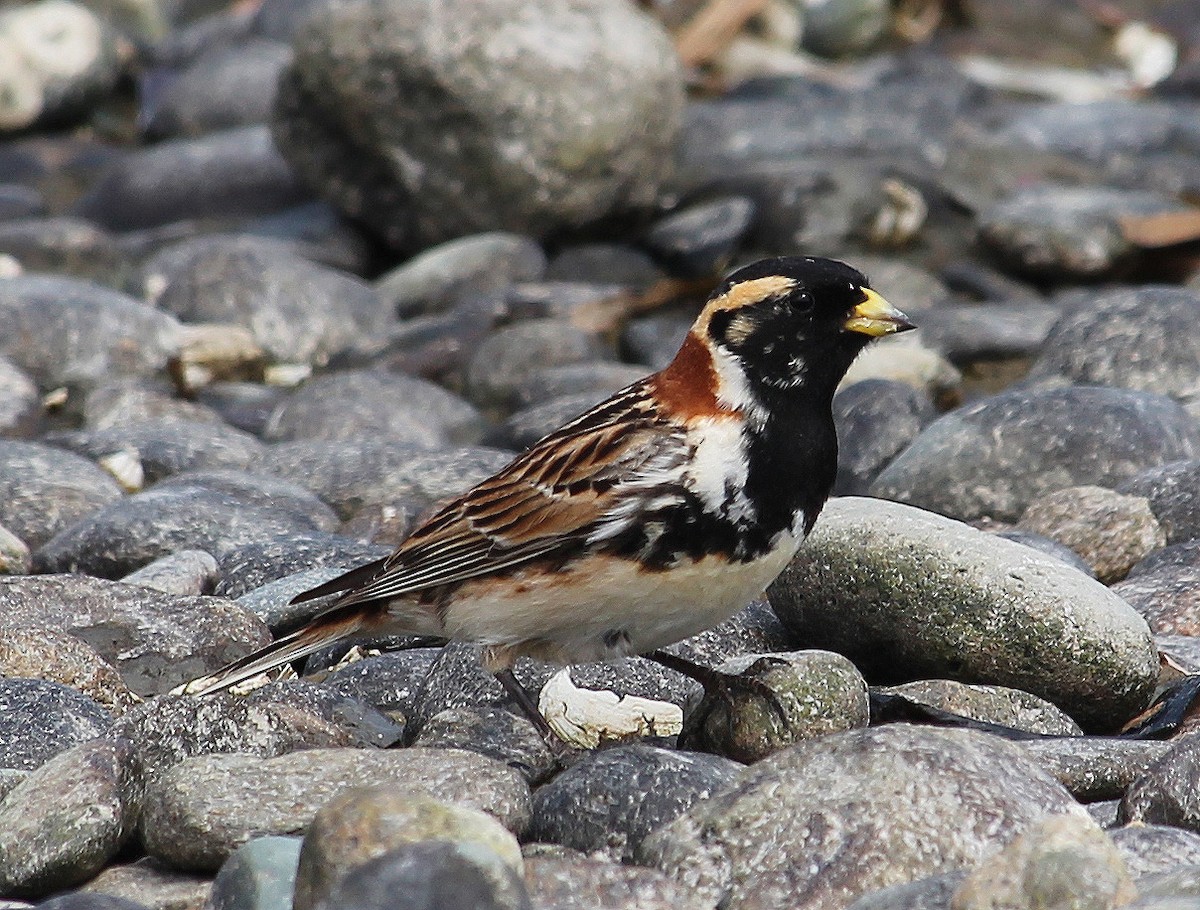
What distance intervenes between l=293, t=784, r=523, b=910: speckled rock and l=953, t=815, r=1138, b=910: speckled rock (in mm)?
863

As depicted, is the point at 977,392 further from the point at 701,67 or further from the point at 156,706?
the point at 701,67

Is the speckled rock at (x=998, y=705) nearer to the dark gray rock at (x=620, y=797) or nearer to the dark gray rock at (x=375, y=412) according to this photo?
the dark gray rock at (x=620, y=797)

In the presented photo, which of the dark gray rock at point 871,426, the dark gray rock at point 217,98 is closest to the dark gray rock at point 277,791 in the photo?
the dark gray rock at point 871,426

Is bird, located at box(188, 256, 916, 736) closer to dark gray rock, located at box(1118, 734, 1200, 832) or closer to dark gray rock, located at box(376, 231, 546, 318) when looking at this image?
dark gray rock, located at box(1118, 734, 1200, 832)

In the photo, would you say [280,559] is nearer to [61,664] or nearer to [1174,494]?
[61,664]

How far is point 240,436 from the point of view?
8.52 meters

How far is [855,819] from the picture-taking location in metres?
3.96

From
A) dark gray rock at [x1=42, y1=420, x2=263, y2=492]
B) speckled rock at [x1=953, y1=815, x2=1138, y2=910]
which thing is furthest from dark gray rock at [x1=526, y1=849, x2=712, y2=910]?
dark gray rock at [x1=42, y1=420, x2=263, y2=492]

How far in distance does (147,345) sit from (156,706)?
5.44 metres

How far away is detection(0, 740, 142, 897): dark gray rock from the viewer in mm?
4258

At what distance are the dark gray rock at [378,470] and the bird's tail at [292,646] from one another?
2.10 m

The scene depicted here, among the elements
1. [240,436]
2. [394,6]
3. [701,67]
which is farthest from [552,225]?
[701,67]

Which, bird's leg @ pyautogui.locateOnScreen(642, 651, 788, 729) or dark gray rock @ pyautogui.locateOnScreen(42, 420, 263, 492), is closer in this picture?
bird's leg @ pyautogui.locateOnScreen(642, 651, 788, 729)

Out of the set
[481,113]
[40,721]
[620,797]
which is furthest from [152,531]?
[481,113]
